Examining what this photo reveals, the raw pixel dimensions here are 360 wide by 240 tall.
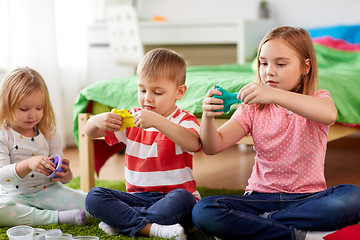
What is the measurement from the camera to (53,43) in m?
3.14

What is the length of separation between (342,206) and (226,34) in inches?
87.6

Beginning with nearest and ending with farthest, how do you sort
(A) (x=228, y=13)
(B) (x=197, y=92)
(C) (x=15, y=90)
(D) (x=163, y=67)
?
(D) (x=163, y=67) < (C) (x=15, y=90) < (B) (x=197, y=92) < (A) (x=228, y=13)

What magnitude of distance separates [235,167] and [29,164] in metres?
1.41

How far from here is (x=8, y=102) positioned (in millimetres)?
1649

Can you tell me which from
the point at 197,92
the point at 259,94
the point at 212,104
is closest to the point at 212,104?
the point at 212,104

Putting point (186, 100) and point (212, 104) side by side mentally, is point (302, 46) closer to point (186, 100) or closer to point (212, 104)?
point (212, 104)

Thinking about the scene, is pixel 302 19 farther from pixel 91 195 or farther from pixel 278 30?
pixel 91 195

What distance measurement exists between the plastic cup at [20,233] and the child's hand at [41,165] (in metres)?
0.20

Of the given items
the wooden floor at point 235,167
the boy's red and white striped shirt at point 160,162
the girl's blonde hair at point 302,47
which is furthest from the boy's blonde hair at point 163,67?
the wooden floor at point 235,167

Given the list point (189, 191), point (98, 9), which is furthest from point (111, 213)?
point (98, 9)

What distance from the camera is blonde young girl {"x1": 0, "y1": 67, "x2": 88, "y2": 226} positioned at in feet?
5.27

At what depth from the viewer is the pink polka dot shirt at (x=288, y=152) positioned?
1.44 meters

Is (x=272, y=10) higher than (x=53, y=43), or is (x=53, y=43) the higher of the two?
(x=272, y=10)

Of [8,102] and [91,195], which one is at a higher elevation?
[8,102]
